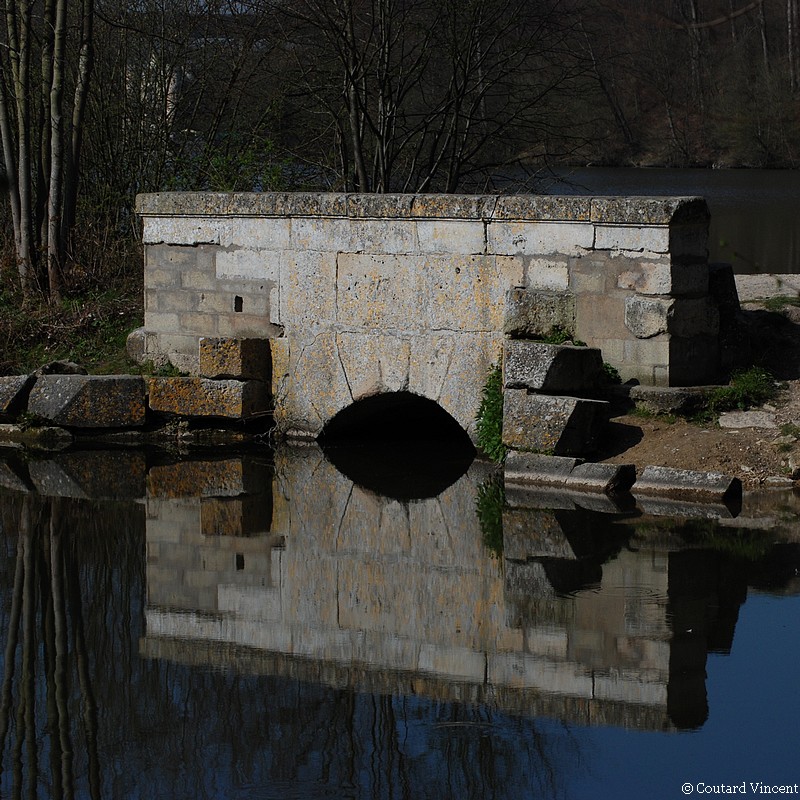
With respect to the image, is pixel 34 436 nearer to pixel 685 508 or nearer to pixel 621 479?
pixel 621 479

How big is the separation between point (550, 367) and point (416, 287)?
49.7 inches

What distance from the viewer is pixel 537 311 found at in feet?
29.3

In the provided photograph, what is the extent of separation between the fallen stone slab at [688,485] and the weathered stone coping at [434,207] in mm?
1586

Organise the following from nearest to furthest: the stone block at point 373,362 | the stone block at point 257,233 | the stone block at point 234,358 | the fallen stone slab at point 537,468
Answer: the fallen stone slab at point 537,468, the stone block at point 373,362, the stone block at point 257,233, the stone block at point 234,358

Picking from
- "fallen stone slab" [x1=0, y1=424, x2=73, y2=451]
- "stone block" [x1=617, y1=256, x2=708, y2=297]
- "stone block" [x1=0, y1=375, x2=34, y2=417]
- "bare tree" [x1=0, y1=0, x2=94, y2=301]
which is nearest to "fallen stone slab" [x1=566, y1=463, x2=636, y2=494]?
"stone block" [x1=617, y1=256, x2=708, y2=297]

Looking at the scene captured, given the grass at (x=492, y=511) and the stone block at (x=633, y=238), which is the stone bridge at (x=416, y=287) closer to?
the stone block at (x=633, y=238)

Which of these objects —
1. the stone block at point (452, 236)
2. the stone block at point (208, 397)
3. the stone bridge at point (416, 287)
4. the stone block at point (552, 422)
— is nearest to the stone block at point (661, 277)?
the stone bridge at point (416, 287)

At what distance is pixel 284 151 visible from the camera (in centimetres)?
1387

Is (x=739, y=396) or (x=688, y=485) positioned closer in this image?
(x=688, y=485)

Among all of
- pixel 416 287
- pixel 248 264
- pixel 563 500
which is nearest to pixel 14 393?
pixel 248 264

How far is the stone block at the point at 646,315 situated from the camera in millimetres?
8648

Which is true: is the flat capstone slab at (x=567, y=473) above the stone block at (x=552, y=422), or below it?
below

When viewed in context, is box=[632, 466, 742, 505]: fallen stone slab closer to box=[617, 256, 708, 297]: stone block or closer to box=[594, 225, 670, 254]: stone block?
box=[617, 256, 708, 297]: stone block

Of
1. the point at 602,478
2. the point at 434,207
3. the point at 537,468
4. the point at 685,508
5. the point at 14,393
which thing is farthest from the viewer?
the point at 14,393
